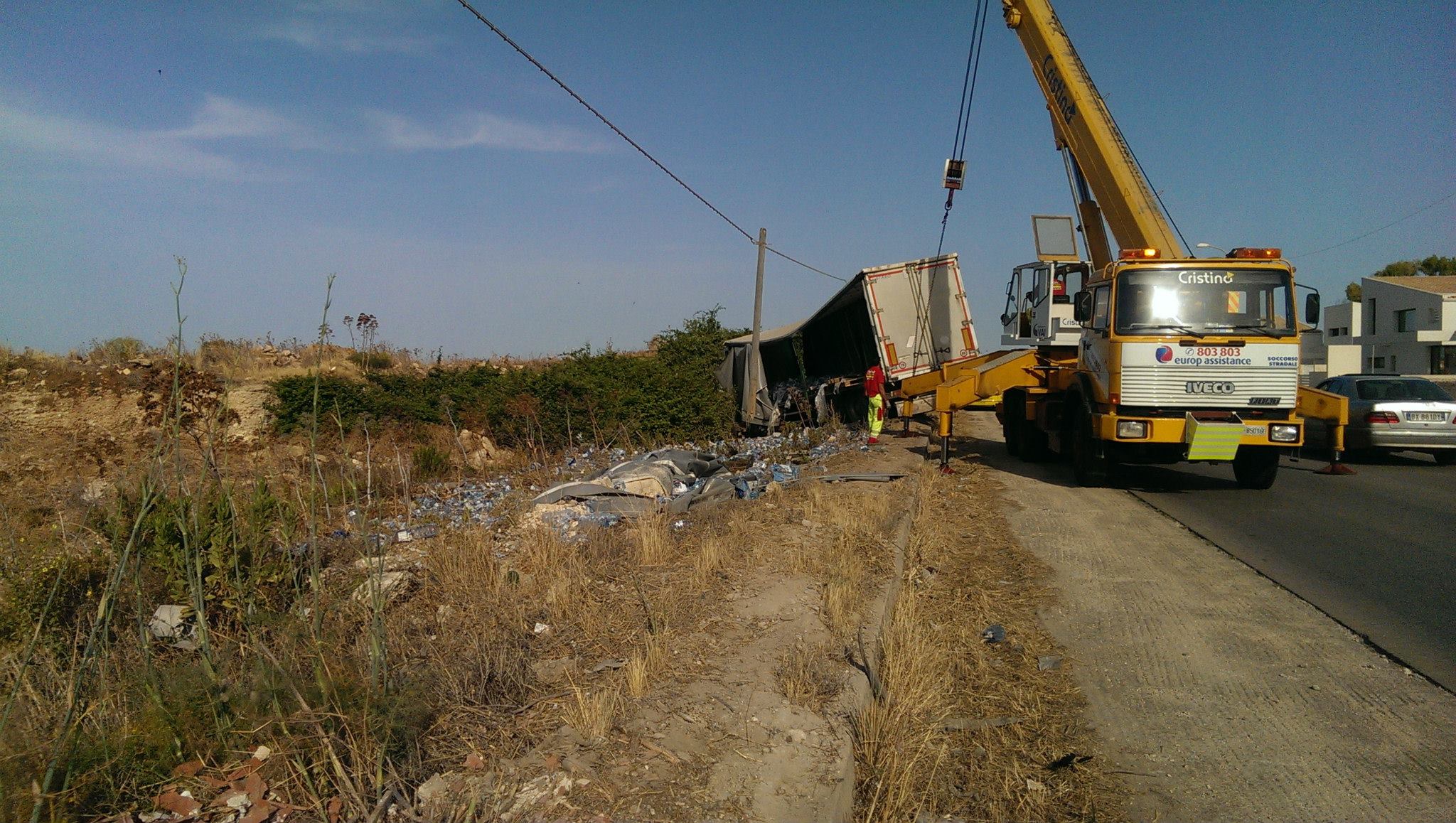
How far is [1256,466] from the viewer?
11250 millimetres

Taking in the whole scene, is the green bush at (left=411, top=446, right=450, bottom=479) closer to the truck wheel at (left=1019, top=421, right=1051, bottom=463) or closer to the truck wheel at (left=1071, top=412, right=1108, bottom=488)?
the truck wheel at (left=1071, top=412, right=1108, bottom=488)

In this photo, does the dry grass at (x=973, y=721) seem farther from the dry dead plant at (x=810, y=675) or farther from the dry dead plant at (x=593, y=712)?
the dry dead plant at (x=593, y=712)

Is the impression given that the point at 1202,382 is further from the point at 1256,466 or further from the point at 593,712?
the point at 593,712

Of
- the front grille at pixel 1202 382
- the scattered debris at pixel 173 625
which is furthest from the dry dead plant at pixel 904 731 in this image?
the front grille at pixel 1202 382

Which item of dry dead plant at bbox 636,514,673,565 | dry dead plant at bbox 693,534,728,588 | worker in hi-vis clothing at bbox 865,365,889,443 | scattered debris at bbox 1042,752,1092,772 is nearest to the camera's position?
scattered debris at bbox 1042,752,1092,772

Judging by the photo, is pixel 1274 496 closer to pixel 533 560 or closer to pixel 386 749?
pixel 533 560

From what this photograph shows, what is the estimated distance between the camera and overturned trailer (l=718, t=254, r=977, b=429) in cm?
1867

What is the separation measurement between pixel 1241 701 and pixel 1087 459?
7.45 metres

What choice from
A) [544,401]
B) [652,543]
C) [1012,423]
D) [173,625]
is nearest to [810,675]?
[652,543]

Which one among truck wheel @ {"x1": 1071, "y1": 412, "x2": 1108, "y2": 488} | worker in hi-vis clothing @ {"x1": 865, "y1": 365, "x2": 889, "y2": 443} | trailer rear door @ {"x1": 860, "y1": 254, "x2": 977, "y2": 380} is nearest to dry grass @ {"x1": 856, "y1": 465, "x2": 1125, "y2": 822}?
truck wheel @ {"x1": 1071, "y1": 412, "x2": 1108, "y2": 488}

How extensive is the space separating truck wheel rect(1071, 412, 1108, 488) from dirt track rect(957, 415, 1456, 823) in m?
3.97

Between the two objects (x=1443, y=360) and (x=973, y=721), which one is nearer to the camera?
(x=973, y=721)

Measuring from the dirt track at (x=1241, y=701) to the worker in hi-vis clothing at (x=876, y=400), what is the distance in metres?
8.90

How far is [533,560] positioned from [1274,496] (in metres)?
9.30
